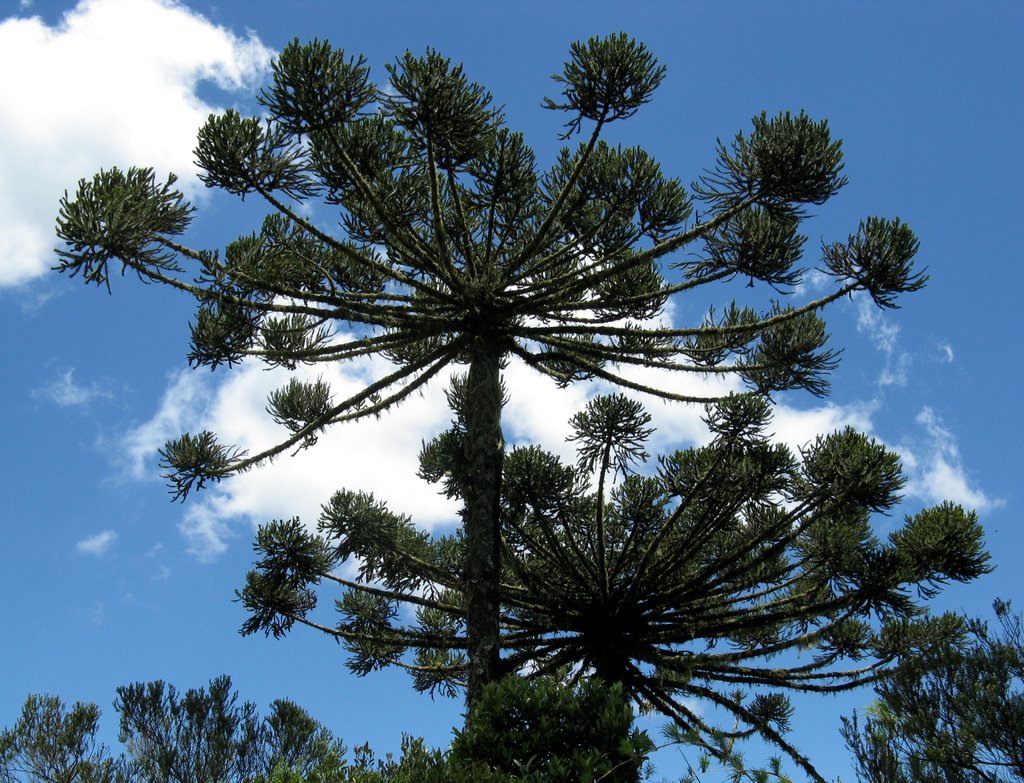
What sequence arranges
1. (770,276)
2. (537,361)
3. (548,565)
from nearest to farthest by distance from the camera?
(770,276), (537,361), (548,565)

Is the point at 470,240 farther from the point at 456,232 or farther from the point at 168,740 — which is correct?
the point at 168,740

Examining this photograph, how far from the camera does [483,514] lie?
9.48 m

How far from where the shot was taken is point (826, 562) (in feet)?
34.8

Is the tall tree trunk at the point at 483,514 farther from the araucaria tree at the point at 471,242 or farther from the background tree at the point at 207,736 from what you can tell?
the background tree at the point at 207,736

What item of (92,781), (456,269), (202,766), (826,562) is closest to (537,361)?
(456,269)

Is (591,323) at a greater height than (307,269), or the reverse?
(307,269)

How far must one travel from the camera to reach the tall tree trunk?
890 cm

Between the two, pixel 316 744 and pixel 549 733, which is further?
pixel 316 744

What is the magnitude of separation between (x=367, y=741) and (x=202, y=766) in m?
7.22

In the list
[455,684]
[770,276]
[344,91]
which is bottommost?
[455,684]

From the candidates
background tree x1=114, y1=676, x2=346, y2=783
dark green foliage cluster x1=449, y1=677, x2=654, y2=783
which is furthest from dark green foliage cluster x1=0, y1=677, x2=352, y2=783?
dark green foliage cluster x1=449, y1=677, x2=654, y2=783

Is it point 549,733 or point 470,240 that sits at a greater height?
point 470,240

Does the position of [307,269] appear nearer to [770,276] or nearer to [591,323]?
[591,323]

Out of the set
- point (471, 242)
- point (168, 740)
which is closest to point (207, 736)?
point (168, 740)
